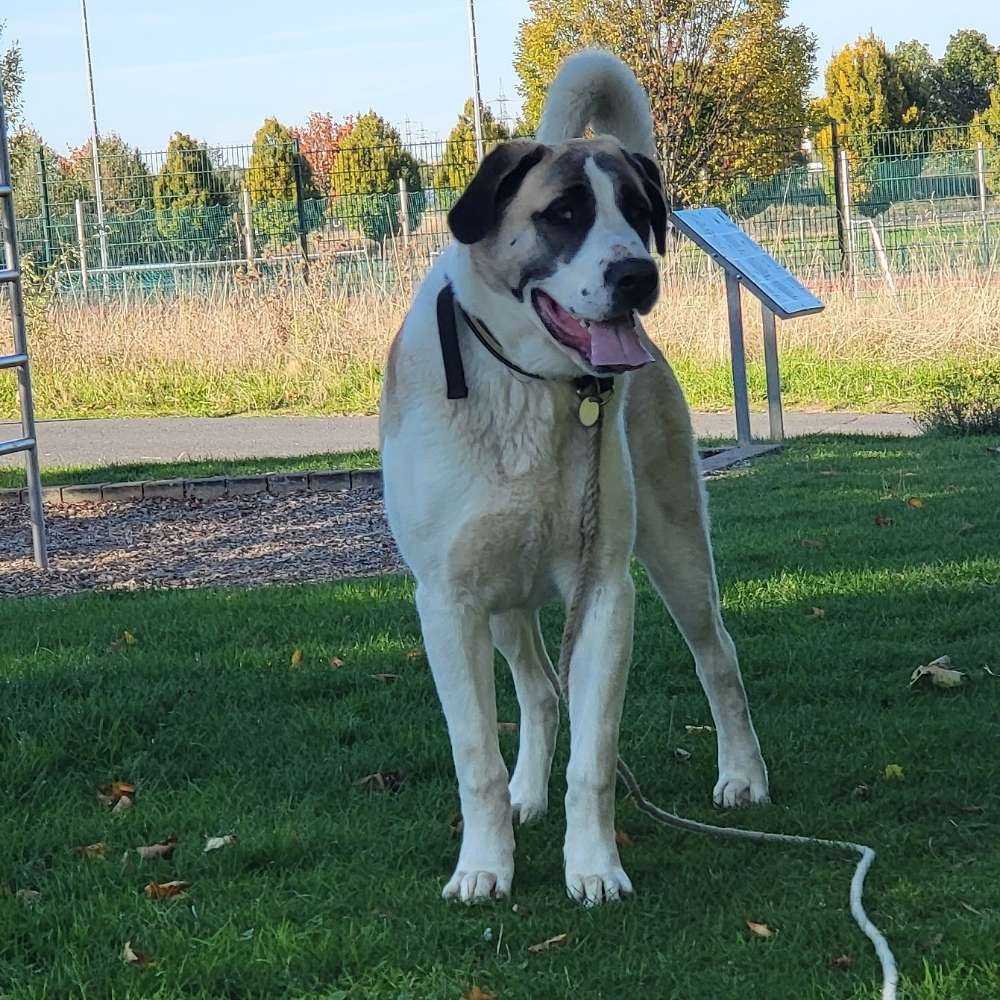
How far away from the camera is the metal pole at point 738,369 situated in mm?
10438

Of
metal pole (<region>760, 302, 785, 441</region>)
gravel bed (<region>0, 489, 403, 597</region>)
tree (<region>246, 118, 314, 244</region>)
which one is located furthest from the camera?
tree (<region>246, 118, 314, 244</region>)

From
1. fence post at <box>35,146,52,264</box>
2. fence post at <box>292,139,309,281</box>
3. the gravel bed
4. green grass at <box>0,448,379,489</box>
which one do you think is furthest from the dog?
fence post at <box>35,146,52,264</box>

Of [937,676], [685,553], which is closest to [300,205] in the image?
[937,676]

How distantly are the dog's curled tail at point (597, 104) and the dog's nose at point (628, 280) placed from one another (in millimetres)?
809

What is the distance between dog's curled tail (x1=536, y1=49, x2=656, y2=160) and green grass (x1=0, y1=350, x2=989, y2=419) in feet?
30.5

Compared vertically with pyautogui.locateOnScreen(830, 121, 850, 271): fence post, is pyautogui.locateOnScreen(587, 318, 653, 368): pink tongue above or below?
below

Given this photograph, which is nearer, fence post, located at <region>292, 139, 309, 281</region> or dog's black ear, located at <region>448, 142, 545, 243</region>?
dog's black ear, located at <region>448, 142, 545, 243</region>

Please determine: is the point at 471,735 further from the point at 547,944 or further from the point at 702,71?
the point at 702,71

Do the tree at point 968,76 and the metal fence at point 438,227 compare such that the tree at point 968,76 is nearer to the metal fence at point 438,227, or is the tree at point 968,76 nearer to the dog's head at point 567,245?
the metal fence at point 438,227

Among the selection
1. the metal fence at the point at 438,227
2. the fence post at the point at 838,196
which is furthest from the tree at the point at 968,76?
the fence post at the point at 838,196

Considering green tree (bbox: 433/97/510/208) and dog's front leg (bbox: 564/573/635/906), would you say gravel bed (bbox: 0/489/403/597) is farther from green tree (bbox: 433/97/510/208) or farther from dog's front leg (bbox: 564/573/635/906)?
dog's front leg (bbox: 564/573/635/906)

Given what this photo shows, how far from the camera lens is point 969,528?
729 cm

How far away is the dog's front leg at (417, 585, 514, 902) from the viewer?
11.2 feet

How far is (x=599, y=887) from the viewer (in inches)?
131
